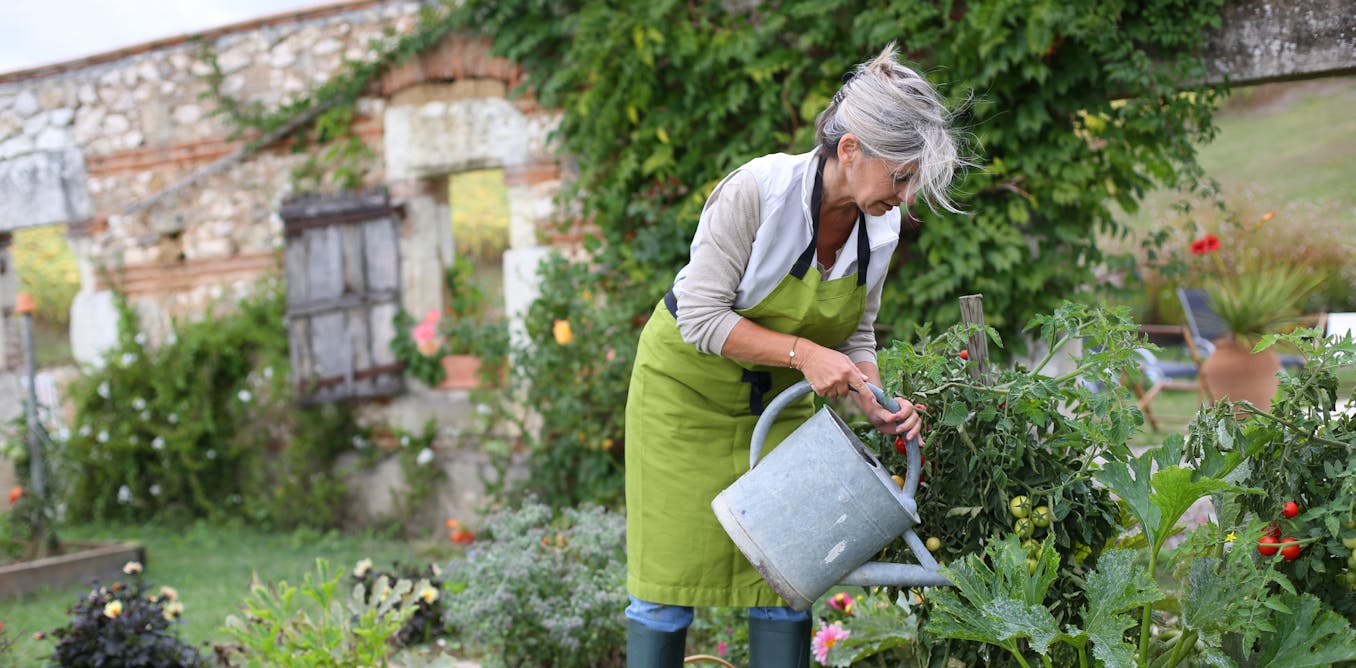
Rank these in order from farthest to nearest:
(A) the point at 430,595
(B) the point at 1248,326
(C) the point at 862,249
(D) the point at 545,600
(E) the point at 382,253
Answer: (E) the point at 382,253 → (B) the point at 1248,326 → (A) the point at 430,595 → (D) the point at 545,600 → (C) the point at 862,249

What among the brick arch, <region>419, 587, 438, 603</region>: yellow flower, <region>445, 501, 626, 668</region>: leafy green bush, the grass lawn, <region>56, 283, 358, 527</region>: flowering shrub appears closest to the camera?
<region>445, 501, 626, 668</region>: leafy green bush

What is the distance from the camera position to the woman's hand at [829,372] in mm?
1896

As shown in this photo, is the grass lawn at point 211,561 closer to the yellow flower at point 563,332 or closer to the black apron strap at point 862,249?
the yellow flower at point 563,332

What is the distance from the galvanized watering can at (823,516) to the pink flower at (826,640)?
606 millimetres

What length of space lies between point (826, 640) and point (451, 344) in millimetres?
3493

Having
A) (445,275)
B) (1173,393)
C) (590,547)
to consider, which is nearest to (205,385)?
(445,275)

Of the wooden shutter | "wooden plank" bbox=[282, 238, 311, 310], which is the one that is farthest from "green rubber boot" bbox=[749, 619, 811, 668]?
"wooden plank" bbox=[282, 238, 311, 310]

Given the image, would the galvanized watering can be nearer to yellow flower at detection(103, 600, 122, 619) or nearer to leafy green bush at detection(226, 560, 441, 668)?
leafy green bush at detection(226, 560, 441, 668)

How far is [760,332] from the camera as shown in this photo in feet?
6.51

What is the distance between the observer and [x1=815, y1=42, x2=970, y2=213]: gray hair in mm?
1854

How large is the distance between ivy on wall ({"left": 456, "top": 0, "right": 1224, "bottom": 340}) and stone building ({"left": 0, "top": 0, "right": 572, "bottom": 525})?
659 mm

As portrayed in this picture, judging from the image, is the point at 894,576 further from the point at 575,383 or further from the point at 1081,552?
the point at 575,383

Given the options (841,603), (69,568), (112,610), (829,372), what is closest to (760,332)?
(829,372)

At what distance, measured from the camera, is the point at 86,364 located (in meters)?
6.25
